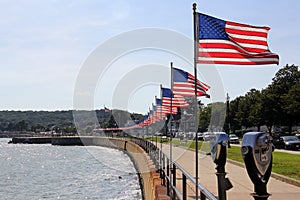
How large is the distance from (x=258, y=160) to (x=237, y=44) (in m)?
5.18

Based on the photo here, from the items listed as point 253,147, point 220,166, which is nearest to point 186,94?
point 220,166

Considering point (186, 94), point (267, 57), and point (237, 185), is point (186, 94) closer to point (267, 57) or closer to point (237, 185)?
point (237, 185)

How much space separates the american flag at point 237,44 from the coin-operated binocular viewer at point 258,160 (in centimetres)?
476

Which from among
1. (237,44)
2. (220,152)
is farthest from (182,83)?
(220,152)

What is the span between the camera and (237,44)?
9578 mm

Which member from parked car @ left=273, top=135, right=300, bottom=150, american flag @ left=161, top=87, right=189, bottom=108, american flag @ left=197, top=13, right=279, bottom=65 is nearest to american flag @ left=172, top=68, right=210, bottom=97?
american flag @ left=161, top=87, right=189, bottom=108

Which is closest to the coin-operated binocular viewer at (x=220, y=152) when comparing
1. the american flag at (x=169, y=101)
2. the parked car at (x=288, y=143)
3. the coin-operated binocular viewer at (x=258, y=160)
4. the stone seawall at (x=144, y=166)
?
the coin-operated binocular viewer at (x=258, y=160)

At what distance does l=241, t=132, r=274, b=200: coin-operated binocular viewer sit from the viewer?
4684 millimetres

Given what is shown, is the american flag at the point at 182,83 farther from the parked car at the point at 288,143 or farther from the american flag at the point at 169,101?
the parked car at the point at 288,143

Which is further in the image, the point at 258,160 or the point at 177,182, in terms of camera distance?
the point at 177,182

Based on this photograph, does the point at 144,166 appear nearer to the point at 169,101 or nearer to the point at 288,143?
the point at 169,101

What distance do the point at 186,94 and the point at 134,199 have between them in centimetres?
1238

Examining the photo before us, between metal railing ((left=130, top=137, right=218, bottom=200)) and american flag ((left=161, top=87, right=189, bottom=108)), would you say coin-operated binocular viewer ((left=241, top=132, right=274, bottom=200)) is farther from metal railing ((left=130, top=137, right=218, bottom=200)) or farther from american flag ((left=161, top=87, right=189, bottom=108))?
american flag ((left=161, top=87, right=189, bottom=108))

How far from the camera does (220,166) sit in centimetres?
752
